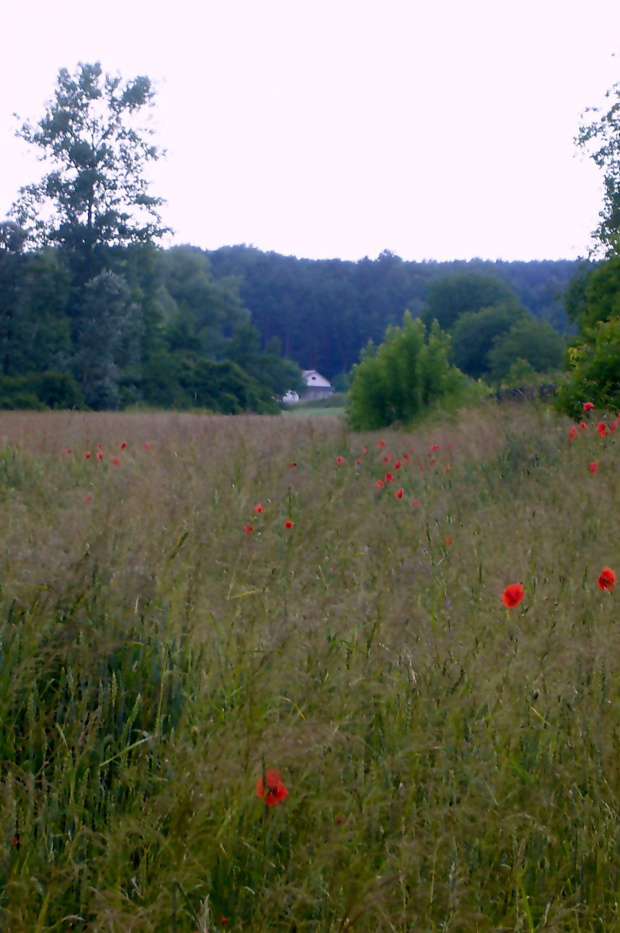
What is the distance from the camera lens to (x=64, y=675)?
195cm

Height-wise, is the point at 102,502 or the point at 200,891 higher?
the point at 102,502

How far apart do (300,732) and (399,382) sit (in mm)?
14372

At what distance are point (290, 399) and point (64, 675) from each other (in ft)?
177

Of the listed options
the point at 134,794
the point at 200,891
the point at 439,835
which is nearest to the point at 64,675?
the point at 134,794

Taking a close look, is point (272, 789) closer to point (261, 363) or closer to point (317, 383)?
point (261, 363)

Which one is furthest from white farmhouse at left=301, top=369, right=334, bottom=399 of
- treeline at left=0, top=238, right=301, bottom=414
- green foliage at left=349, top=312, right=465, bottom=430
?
green foliage at left=349, top=312, right=465, bottom=430

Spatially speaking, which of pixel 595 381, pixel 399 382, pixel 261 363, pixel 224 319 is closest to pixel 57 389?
pixel 399 382

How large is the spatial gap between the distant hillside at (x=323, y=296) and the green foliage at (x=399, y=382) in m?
40.0

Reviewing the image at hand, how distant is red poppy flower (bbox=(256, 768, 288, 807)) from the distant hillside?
5500cm

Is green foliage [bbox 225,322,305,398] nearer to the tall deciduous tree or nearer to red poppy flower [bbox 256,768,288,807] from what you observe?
the tall deciduous tree

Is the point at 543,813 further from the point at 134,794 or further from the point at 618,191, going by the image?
the point at 618,191

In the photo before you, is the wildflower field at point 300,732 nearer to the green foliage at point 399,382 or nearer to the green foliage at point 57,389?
the green foliage at point 399,382

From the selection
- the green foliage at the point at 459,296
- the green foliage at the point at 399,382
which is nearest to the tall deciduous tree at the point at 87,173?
the green foliage at the point at 399,382

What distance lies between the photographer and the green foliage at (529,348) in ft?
176
